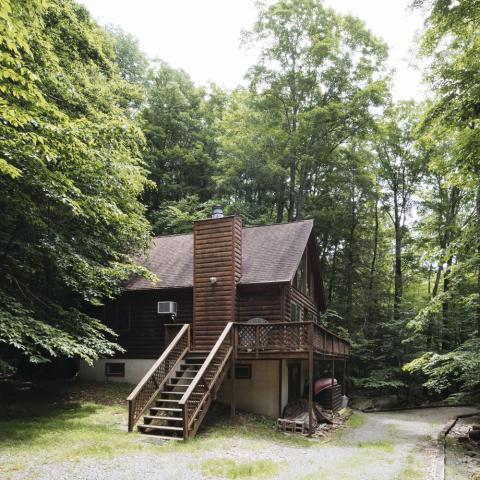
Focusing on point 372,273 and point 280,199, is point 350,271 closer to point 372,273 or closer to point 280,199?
point 372,273

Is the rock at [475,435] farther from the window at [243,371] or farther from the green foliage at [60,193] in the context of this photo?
the green foliage at [60,193]

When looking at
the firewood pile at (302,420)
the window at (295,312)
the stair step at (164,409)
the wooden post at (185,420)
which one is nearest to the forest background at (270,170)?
the stair step at (164,409)

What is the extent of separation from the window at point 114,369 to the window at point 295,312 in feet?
22.4

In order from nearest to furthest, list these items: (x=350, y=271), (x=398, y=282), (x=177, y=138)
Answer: (x=398, y=282) → (x=350, y=271) → (x=177, y=138)

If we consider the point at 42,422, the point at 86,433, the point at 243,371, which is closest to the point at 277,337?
the point at 243,371

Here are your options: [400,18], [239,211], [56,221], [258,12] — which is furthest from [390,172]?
[56,221]

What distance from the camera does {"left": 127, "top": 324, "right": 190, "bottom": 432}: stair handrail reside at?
11.0 m

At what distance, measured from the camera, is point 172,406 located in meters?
11.9

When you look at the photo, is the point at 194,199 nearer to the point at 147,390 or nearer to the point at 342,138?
the point at 342,138

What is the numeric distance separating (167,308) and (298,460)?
Answer: 796 cm

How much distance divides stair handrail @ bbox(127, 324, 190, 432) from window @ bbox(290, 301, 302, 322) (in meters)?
4.05

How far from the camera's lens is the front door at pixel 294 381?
1622 cm

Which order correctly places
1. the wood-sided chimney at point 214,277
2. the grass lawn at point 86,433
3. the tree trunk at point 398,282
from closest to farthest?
the grass lawn at point 86,433, the wood-sided chimney at point 214,277, the tree trunk at point 398,282

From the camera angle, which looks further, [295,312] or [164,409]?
[295,312]
